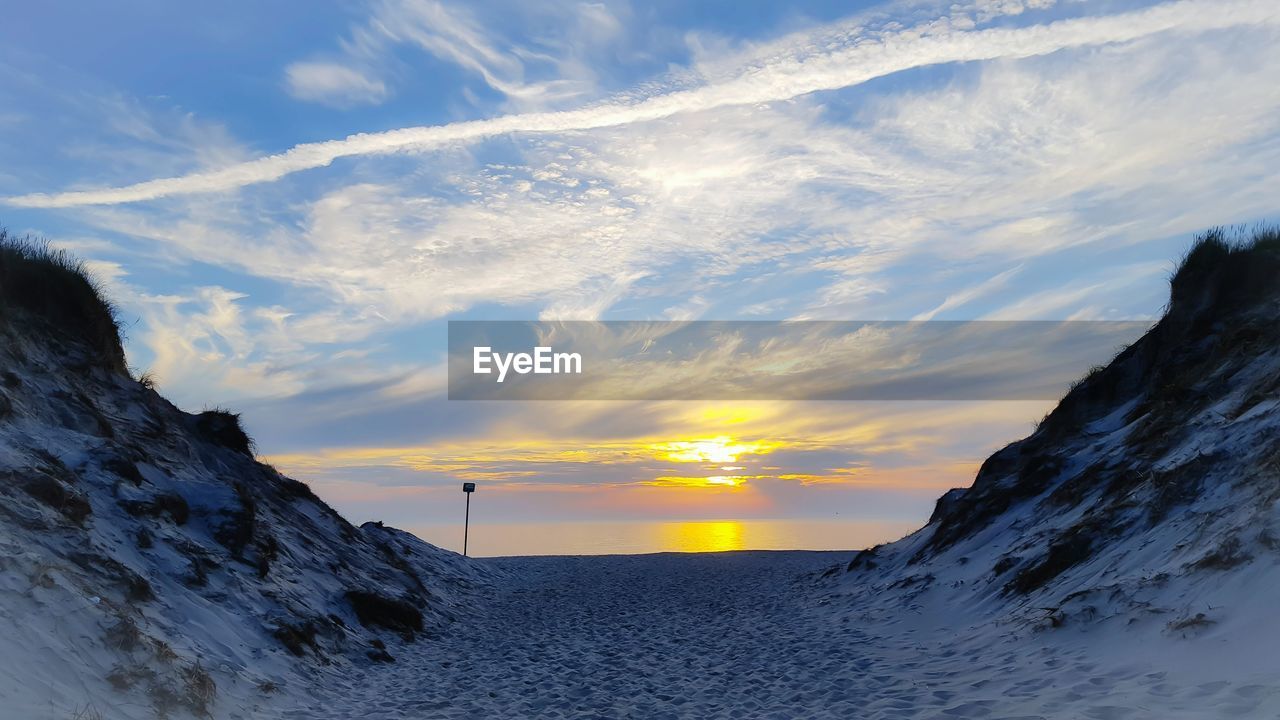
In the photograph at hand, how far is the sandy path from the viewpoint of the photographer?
392 inches

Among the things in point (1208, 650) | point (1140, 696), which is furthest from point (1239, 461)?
point (1140, 696)

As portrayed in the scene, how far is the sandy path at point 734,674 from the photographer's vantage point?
9.97 meters

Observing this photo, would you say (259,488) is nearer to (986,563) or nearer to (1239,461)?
(986,563)

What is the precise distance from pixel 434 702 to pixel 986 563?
490 inches

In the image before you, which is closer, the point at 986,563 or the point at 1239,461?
the point at 1239,461

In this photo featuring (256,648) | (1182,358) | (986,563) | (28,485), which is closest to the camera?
(28,485)

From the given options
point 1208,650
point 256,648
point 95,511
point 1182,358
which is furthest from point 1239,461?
point 95,511

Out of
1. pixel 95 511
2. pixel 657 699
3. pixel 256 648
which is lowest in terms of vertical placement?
pixel 657 699

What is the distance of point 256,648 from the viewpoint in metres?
12.9

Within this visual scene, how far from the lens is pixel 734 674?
46.5ft

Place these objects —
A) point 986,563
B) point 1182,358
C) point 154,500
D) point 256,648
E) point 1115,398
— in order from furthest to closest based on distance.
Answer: point 1115,398 < point 1182,358 < point 986,563 < point 154,500 < point 256,648

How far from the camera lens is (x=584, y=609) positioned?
77.0 ft

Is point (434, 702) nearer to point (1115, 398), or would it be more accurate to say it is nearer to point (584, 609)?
point (584, 609)

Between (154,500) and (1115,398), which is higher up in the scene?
(1115,398)
